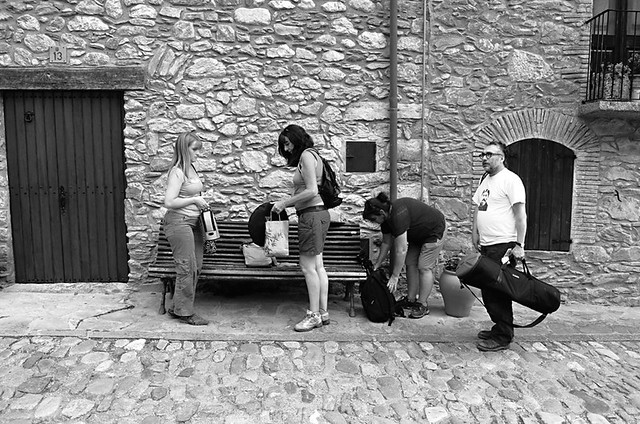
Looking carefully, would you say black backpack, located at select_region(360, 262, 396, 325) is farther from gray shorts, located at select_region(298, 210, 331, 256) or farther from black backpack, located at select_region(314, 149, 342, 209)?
black backpack, located at select_region(314, 149, 342, 209)

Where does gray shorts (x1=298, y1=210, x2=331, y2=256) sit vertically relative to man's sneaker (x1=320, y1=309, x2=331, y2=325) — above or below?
above

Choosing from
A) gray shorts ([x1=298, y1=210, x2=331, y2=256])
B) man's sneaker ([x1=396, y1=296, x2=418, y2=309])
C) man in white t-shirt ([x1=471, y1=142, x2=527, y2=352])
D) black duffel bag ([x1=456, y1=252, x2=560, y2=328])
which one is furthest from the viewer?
man's sneaker ([x1=396, y1=296, x2=418, y2=309])

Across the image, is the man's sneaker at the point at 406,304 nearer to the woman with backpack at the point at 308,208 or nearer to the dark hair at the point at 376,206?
the woman with backpack at the point at 308,208

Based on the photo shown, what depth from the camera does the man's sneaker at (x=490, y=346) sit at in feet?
13.4

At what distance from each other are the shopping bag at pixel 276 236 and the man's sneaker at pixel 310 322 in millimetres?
570

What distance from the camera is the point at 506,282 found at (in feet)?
13.0

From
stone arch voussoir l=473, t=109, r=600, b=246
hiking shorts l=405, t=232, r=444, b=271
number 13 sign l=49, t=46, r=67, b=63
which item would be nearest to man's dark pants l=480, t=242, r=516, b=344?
hiking shorts l=405, t=232, r=444, b=271

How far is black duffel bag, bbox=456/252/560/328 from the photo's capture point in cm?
394

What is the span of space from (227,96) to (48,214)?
217 cm

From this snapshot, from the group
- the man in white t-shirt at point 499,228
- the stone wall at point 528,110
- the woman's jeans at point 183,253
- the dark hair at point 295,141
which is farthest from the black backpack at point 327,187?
the stone wall at point 528,110

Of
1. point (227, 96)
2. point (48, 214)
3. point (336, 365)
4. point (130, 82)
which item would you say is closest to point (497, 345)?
point (336, 365)

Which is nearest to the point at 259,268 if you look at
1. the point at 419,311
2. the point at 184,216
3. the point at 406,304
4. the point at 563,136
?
the point at 184,216

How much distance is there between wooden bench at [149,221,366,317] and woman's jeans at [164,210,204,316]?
0.84ft

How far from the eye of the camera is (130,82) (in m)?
5.20
